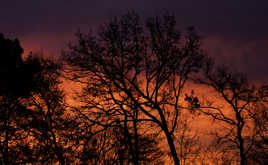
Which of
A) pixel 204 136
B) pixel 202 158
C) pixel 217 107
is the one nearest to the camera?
pixel 217 107

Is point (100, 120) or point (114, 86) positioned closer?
point (100, 120)

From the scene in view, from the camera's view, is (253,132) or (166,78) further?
(253,132)

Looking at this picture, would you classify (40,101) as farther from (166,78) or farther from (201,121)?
(201,121)

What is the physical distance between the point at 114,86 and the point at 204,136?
423 inches

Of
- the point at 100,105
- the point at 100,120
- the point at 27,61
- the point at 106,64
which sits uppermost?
the point at 27,61

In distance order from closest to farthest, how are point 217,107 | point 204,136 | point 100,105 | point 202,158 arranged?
1. point 100,105
2. point 217,107
3. point 204,136
4. point 202,158

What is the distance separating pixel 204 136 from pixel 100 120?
1183cm

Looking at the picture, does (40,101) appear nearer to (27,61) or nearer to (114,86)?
(27,61)

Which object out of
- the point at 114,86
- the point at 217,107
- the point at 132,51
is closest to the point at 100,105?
the point at 114,86

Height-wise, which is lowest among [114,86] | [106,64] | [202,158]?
[202,158]

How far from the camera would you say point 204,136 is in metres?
20.3

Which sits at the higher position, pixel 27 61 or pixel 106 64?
pixel 27 61

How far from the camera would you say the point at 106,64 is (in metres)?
12.8

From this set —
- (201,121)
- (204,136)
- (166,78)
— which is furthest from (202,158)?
(166,78)
